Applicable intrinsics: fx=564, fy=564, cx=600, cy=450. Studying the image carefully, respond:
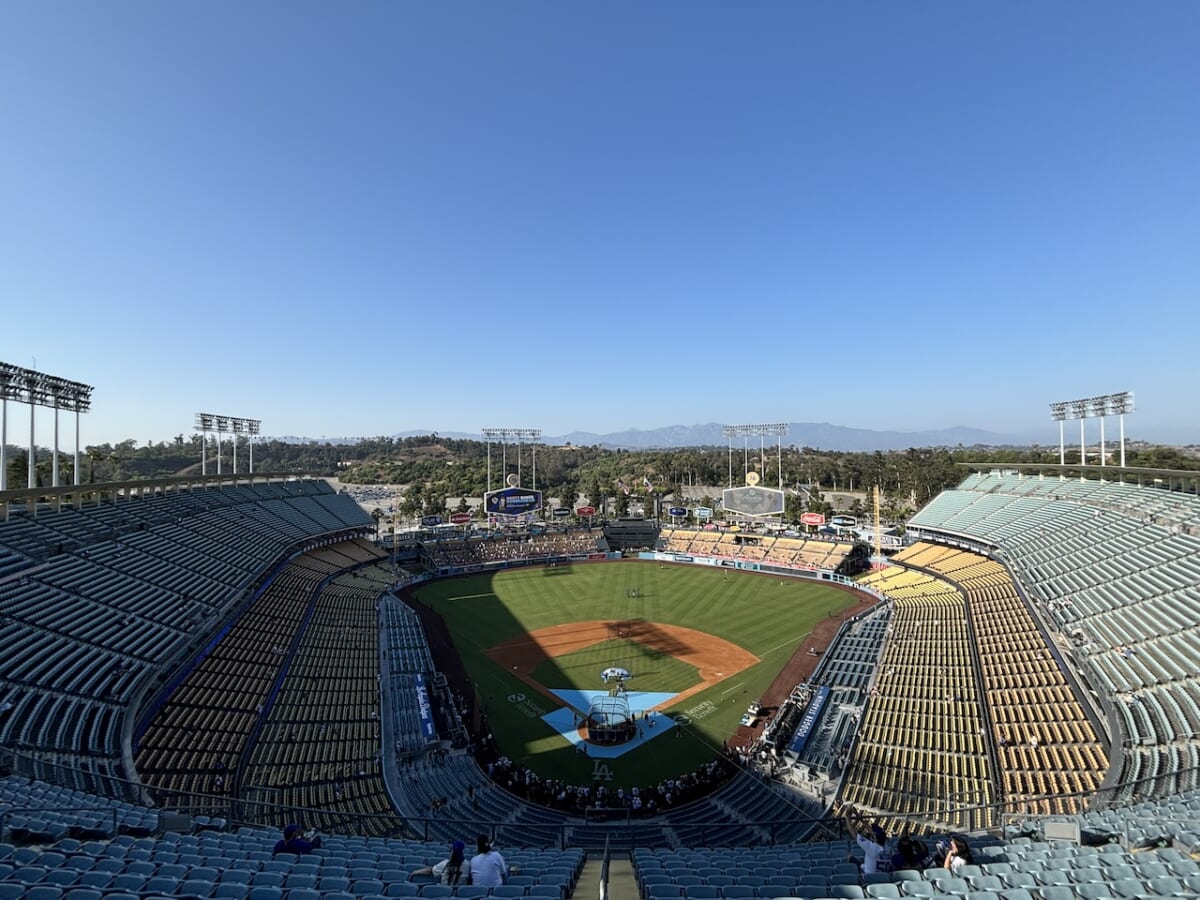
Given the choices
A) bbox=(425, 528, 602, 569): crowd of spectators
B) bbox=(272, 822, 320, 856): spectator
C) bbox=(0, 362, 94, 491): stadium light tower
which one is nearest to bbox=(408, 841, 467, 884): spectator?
bbox=(272, 822, 320, 856): spectator

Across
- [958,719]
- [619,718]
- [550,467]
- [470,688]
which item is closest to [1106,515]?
[958,719]

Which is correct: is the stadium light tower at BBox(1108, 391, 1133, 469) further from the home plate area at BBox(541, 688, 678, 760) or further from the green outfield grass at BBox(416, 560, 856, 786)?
the home plate area at BBox(541, 688, 678, 760)

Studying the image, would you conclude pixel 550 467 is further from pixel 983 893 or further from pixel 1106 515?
pixel 983 893

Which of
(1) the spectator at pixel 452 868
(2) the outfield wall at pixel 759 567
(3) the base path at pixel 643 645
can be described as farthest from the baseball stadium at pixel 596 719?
(2) the outfield wall at pixel 759 567

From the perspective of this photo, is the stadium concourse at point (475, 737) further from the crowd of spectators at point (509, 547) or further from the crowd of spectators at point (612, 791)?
the crowd of spectators at point (509, 547)

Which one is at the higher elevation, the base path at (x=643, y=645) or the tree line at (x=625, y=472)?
the tree line at (x=625, y=472)

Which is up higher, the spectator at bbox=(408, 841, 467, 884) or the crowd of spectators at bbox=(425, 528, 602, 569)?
the spectator at bbox=(408, 841, 467, 884)

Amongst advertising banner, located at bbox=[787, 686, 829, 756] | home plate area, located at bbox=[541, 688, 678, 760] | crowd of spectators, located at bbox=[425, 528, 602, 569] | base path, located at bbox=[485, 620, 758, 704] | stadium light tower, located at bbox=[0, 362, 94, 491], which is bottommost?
home plate area, located at bbox=[541, 688, 678, 760]
